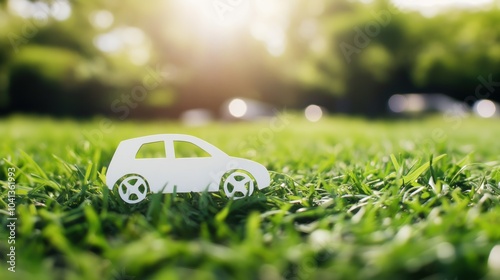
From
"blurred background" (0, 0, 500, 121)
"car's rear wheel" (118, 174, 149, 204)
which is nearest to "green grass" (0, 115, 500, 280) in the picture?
"car's rear wheel" (118, 174, 149, 204)

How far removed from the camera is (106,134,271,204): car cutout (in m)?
3.80

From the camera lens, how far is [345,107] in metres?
34.3

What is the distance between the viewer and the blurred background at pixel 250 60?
2420 cm

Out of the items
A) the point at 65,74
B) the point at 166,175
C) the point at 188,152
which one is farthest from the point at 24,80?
the point at 166,175

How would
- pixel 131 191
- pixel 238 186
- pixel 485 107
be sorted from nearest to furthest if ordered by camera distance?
pixel 131 191 < pixel 238 186 < pixel 485 107

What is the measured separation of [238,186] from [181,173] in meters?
0.44

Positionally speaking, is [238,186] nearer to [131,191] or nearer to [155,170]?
[155,170]

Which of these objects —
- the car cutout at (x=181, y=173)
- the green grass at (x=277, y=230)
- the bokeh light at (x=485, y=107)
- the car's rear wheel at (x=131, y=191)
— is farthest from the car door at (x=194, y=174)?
the bokeh light at (x=485, y=107)

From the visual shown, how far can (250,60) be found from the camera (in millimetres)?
33781

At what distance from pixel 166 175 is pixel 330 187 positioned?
1.25 m

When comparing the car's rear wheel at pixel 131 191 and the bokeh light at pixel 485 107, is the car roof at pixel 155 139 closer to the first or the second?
the car's rear wheel at pixel 131 191

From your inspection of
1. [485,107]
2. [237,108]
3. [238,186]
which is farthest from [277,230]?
[485,107]

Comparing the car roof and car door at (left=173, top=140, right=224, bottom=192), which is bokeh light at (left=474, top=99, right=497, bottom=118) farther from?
car door at (left=173, top=140, right=224, bottom=192)

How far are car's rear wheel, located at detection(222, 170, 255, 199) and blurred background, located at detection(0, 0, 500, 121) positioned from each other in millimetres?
20411
